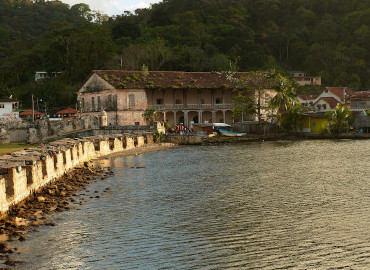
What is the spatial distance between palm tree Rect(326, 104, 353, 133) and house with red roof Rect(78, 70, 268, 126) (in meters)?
12.8

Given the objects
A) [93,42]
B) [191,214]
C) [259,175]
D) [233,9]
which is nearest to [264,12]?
[233,9]

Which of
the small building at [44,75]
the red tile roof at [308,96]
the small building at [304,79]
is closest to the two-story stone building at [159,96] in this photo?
the red tile roof at [308,96]

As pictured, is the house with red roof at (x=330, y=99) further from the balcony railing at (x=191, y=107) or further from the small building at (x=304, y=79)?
the balcony railing at (x=191, y=107)

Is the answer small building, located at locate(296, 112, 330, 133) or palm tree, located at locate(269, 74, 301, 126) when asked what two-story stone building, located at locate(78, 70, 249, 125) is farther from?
small building, located at locate(296, 112, 330, 133)

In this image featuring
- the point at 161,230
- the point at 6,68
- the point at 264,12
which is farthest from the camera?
the point at 264,12

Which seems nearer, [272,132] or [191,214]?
[191,214]

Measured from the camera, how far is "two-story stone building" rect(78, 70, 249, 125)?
62.8 m

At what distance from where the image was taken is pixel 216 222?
62.7 feet

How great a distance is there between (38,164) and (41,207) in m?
3.68

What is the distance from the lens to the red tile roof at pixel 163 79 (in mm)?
63406

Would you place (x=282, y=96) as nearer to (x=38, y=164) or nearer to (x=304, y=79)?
(x=38, y=164)

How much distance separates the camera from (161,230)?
59.5 ft

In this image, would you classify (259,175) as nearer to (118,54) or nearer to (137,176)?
(137,176)

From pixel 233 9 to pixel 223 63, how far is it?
39150mm
